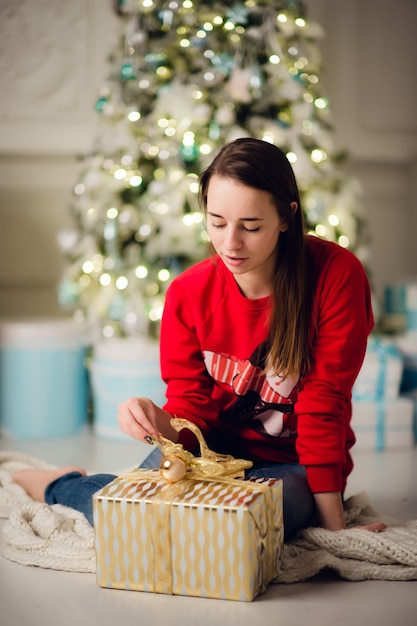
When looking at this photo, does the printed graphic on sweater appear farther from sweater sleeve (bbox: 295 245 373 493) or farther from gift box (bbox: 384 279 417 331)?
gift box (bbox: 384 279 417 331)

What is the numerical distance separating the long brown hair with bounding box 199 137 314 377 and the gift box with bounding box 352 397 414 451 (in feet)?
3.08

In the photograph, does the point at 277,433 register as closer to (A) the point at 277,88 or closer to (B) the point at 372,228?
(A) the point at 277,88

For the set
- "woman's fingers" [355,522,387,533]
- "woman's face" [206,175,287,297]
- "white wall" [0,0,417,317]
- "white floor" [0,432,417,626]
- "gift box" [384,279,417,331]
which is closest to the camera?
"white floor" [0,432,417,626]

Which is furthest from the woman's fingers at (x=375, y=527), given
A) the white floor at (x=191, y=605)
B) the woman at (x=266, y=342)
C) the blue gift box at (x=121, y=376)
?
the blue gift box at (x=121, y=376)

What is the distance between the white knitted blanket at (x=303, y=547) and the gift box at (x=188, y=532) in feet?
0.25

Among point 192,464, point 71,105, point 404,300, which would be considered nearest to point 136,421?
point 192,464

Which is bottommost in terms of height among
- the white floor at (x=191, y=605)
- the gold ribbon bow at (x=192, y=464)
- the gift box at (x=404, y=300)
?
the white floor at (x=191, y=605)

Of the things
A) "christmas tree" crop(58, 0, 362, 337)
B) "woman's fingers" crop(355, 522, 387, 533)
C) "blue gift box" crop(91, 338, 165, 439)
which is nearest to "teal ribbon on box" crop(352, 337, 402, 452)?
"christmas tree" crop(58, 0, 362, 337)

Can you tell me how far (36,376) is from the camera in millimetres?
2422

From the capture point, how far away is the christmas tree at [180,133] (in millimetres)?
2445

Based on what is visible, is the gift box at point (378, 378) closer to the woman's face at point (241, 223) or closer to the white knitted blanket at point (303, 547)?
the white knitted blanket at point (303, 547)

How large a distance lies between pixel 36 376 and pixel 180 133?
31.3 inches

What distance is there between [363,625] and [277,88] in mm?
1714

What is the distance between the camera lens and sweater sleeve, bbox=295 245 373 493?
1.38m
